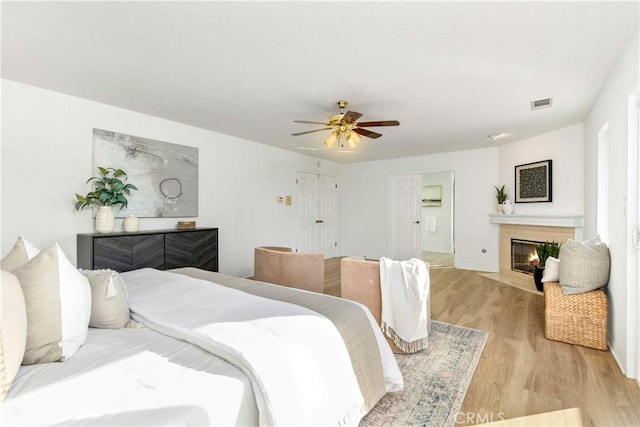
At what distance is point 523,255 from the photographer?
509 cm

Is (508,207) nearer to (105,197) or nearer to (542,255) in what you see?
(542,255)

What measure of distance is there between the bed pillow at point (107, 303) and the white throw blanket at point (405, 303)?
1819mm

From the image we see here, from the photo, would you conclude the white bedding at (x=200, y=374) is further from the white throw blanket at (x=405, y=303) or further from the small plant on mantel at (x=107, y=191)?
the small plant on mantel at (x=107, y=191)

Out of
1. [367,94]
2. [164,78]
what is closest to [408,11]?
[367,94]

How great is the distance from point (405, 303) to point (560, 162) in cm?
392

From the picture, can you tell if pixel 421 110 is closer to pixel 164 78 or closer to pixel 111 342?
pixel 164 78

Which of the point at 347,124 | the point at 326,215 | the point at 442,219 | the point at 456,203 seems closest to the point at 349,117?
the point at 347,124

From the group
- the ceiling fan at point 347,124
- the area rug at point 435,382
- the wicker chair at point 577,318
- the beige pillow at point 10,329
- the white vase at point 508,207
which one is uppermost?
the ceiling fan at point 347,124

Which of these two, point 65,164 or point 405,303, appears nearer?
point 405,303

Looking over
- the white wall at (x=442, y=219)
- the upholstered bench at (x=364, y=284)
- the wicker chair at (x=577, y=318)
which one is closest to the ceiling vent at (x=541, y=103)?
the wicker chair at (x=577, y=318)

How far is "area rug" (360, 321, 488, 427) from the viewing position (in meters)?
1.72

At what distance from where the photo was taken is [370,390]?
162 centimetres

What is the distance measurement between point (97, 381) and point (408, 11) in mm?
2320

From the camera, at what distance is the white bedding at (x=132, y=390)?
838 millimetres
